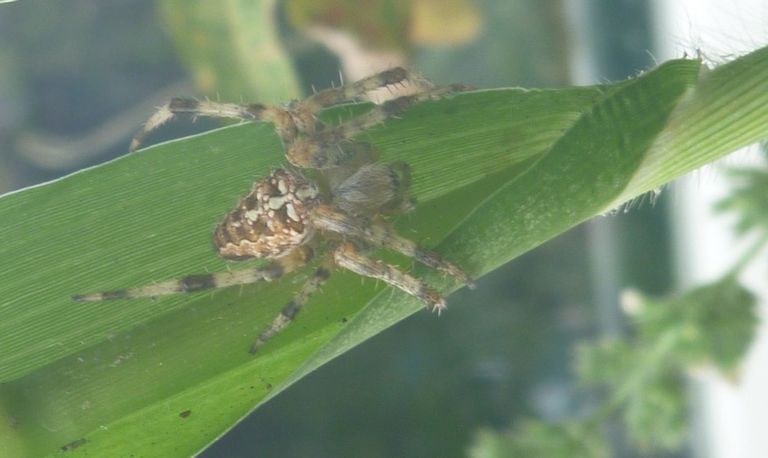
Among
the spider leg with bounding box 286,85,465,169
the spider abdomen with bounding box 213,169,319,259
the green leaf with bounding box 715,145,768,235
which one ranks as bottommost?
Answer: the spider abdomen with bounding box 213,169,319,259

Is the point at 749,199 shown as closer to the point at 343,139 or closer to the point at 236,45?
the point at 343,139

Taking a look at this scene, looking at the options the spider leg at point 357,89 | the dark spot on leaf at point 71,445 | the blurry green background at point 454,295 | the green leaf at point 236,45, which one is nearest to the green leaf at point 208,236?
the dark spot on leaf at point 71,445

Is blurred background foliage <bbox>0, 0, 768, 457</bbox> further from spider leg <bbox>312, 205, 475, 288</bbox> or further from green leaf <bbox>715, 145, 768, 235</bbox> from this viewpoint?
spider leg <bbox>312, 205, 475, 288</bbox>

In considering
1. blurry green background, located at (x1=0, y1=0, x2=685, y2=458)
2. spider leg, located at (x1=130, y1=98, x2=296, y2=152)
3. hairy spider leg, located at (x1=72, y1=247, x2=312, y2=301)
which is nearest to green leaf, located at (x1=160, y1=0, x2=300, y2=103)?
blurry green background, located at (x1=0, y1=0, x2=685, y2=458)

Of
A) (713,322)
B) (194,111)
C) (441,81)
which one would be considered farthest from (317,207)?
(441,81)

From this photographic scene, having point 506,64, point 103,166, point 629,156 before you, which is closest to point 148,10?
point 506,64
